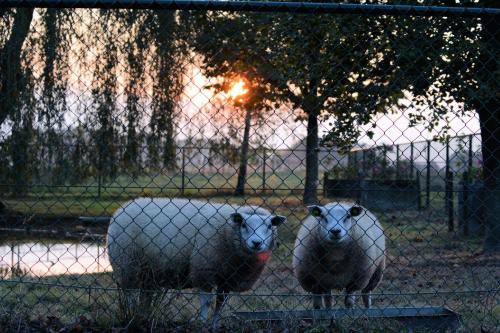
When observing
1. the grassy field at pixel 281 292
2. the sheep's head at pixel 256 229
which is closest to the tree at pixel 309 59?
the sheep's head at pixel 256 229

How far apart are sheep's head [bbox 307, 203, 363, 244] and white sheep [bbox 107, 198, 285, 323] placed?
367 mm

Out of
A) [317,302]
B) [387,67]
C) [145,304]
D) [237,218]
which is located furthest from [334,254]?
[145,304]

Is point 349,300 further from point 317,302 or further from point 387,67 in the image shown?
point 387,67

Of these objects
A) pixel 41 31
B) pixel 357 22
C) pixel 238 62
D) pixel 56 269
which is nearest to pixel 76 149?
pixel 41 31

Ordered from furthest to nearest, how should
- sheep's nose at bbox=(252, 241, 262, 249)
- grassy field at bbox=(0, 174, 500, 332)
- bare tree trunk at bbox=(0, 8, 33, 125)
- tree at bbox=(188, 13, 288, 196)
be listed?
1. bare tree trunk at bbox=(0, 8, 33, 125)
2. tree at bbox=(188, 13, 288, 196)
3. sheep's nose at bbox=(252, 241, 262, 249)
4. grassy field at bbox=(0, 174, 500, 332)

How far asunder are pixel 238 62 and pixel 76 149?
5.83 metres

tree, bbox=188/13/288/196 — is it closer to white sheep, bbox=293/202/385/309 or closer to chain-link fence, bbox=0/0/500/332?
chain-link fence, bbox=0/0/500/332

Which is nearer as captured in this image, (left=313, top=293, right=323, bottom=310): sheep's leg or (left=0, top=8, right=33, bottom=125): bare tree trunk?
(left=313, top=293, right=323, bottom=310): sheep's leg

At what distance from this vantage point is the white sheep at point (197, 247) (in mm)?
6754

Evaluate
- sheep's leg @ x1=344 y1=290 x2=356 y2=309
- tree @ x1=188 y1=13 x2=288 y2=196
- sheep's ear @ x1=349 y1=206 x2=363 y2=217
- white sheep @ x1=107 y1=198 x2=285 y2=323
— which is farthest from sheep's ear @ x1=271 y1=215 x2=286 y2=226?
tree @ x1=188 y1=13 x2=288 y2=196

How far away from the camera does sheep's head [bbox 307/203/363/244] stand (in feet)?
22.0

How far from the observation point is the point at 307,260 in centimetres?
708

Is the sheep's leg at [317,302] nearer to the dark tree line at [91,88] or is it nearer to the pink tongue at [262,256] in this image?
the pink tongue at [262,256]

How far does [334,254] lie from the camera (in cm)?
691
